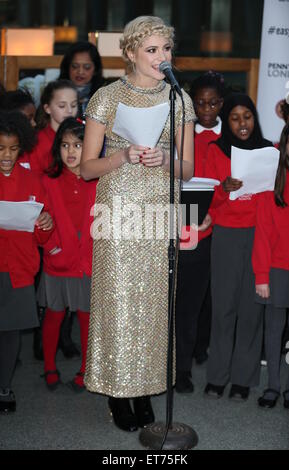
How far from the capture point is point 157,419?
381cm

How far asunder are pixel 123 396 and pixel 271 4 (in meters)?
2.70

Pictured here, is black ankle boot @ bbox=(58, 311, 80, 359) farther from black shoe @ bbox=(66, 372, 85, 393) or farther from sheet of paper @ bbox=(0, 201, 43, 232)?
sheet of paper @ bbox=(0, 201, 43, 232)

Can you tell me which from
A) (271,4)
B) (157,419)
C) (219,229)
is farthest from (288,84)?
(157,419)

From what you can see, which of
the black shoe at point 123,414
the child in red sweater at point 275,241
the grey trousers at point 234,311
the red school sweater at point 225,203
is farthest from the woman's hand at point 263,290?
the black shoe at point 123,414

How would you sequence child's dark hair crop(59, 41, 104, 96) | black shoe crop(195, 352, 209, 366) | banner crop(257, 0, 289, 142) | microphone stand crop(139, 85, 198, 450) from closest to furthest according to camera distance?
microphone stand crop(139, 85, 198, 450) < black shoe crop(195, 352, 209, 366) < banner crop(257, 0, 289, 142) < child's dark hair crop(59, 41, 104, 96)

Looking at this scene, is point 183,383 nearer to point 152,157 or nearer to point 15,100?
point 152,157

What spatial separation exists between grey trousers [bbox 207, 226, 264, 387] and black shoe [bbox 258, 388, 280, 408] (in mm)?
114

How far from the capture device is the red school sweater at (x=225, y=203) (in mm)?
4012

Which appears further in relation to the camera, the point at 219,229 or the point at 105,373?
the point at 219,229

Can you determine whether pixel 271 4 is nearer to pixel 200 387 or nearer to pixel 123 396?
pixel 200 387

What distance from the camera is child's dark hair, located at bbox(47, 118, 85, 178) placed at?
4148 millimetres

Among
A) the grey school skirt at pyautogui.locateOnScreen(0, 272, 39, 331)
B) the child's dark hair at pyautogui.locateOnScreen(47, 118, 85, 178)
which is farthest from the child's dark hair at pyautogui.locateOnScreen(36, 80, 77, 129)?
the grey school skirt at pyautogui.locateOnScreen(0, 272, 39, 331)

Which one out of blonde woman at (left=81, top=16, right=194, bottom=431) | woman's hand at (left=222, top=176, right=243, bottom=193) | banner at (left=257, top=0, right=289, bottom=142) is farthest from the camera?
banner at (left=257, top=0, right=289, bottom=142)

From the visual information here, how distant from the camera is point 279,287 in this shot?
3912 millimetres
